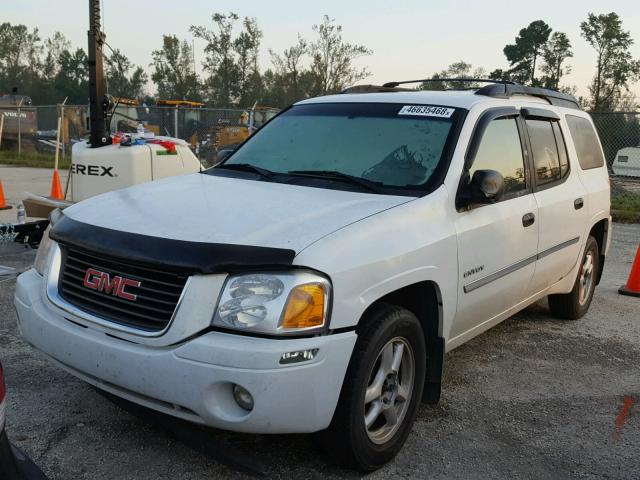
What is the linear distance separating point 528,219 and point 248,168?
1800 millimetres

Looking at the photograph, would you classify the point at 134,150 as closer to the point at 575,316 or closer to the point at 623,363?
the point at 575,316

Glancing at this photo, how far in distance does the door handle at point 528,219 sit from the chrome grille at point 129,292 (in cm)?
233

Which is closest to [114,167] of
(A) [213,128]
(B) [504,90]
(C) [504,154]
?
(B) [504,90]

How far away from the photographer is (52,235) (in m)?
3.09

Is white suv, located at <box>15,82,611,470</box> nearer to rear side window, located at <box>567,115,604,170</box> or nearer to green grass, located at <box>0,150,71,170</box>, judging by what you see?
rear side window, located at <box>567,115,604,170</box>

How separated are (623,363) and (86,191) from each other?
19.3 feet

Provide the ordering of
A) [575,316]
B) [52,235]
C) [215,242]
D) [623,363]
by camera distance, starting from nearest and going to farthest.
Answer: [215,242], [52,235], [623,363], [575,316]

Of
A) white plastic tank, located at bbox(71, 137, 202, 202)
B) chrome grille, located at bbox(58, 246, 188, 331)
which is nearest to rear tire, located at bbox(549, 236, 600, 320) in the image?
chrome grille, located at bbox(58, 246, 188, 331)

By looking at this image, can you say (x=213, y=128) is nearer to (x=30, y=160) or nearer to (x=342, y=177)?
(x=30, y=160)

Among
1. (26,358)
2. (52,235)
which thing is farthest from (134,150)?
(52,235)

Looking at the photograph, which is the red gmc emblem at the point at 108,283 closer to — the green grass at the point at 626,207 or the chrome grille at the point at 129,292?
the chrome grille at the point at 129,292

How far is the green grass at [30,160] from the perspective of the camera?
2114 cm

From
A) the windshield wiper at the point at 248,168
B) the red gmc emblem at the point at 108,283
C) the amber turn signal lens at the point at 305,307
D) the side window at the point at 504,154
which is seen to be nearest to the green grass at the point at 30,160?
the windshield wiper at the point at 248,168

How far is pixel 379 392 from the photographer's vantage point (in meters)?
2.93
